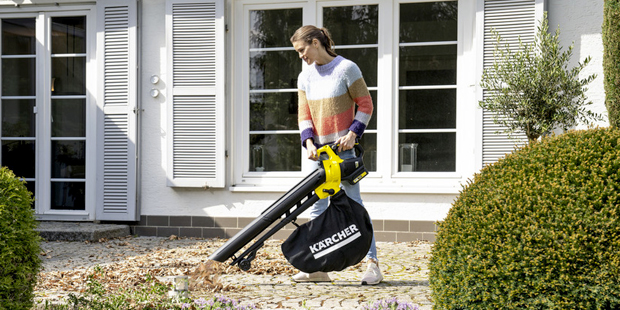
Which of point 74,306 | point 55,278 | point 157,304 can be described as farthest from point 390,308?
point 55,278

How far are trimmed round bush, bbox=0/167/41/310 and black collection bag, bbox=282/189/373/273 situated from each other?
1.16 meters

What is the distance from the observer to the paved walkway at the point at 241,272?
343cm

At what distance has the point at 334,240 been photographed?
9.84 ft

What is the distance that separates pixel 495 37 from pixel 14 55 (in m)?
5.52

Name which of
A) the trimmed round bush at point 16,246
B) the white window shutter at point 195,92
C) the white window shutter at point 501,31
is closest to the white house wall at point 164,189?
the white window shutter at point 195,92

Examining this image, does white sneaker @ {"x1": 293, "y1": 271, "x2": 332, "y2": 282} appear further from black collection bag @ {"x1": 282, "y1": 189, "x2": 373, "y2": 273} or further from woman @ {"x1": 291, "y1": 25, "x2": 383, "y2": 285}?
black collection bag @ {"x1": 282, "y1": 189, "x2": 373, "y2": 273}

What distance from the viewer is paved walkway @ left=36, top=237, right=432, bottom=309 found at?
135 inches

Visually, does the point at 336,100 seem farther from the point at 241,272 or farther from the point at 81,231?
the point at 81,231

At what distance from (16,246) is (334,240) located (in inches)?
55.5

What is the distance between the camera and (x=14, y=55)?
7.38 meters

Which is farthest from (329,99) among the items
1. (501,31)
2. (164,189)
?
(164,189)

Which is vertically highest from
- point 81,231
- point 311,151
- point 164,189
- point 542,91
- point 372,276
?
point 542,91

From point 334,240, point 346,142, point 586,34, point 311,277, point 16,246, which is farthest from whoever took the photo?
point 586,34

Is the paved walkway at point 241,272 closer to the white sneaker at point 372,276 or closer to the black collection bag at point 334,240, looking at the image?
the white sneaker at point 372,276
